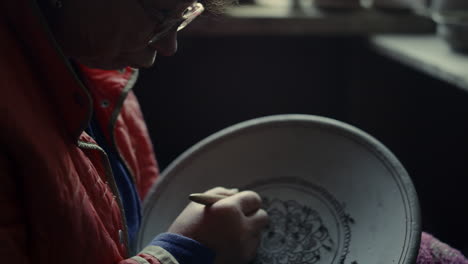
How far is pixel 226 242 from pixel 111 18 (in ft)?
1.16

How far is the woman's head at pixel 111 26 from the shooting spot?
0.64m

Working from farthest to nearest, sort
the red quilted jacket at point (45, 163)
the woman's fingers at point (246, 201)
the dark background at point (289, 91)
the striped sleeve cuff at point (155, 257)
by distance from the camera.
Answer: the dark background at point (289, 91) < the woman's fingers at point (246, 201) < the striped sleeve cuff at point (155, 257) < the red quilted jacket at point (45, 163)

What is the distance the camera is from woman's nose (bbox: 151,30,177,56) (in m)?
0.73

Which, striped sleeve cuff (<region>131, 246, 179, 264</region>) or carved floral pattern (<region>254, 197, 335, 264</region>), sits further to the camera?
carved floral pattern (<region>254, 197, 335, 264</region>)

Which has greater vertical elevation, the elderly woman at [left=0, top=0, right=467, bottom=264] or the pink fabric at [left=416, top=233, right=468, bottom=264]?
the elderly woman at [left=0, top=0, right=467, bottom=264]

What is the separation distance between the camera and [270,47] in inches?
71.0

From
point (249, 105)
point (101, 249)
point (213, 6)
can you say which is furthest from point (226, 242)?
point (249, 105)

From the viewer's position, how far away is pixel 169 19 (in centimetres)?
69

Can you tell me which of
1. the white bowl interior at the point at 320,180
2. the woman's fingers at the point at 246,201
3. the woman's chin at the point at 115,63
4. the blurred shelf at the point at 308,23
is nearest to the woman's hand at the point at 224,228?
the woman's fingers at the point at 246,201

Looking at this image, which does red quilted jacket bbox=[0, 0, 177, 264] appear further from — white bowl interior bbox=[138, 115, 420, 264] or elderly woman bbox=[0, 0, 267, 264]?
white bowl interior bbox=[138, 115, 420, 264]

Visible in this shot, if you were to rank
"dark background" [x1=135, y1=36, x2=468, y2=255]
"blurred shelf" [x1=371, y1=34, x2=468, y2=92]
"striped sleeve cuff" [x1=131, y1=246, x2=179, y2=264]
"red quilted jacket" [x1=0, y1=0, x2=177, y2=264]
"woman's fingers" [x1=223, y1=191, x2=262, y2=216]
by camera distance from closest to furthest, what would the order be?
"red quilted jacket" [x1=0, y1=0, x2=177, y2=264]
"striped sleeve cuff" [x1=131, y1=246, x2=179, y2=264]
"woman's fingers" [x1=223, y1=191, x2=262, y2=216]
"blurred shelf" [x1=371, y1=34, x2=468, y2=92]
"dark background" [x1=135, y1=36, x2=468, y2=255]

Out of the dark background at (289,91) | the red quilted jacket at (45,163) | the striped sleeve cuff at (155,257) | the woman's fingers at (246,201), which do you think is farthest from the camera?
the dark background at (289,91)

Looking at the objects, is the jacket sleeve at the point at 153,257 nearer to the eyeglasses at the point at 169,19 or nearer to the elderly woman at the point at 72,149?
the elderly woman at the point at 72,149

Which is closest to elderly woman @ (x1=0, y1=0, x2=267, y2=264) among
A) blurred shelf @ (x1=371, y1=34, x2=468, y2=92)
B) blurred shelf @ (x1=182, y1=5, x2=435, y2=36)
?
blurred shelf @ (x1=371, y1=34, x2=468, y2=92)
